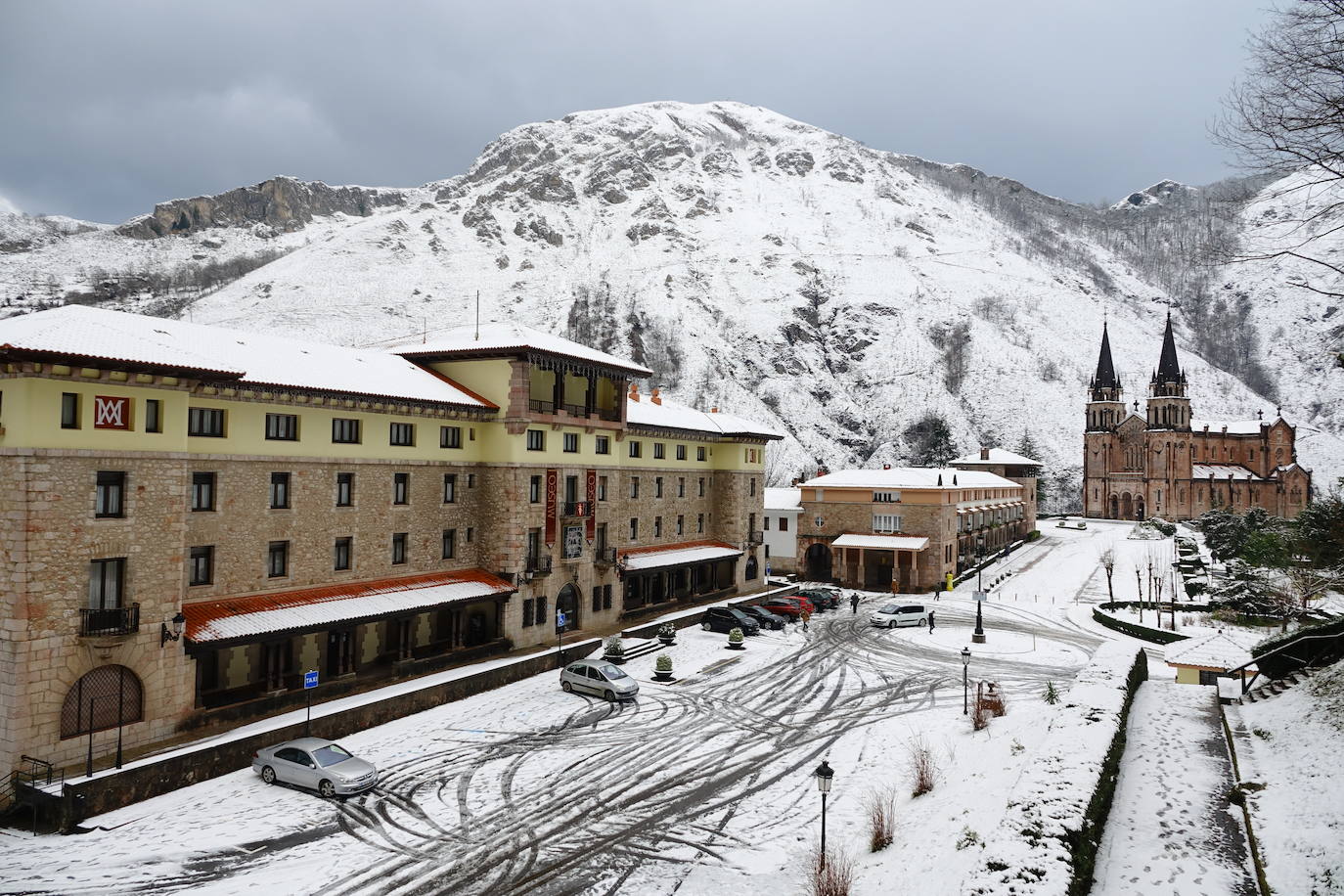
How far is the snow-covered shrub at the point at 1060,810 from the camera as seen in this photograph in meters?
12.3

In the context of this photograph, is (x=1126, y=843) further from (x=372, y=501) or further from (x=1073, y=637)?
(x=1073, y=637)

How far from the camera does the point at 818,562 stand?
64.3m

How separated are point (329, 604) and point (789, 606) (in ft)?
93.3

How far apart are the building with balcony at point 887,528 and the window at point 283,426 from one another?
42237 millimetres

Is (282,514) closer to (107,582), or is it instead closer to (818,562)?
(107,582)

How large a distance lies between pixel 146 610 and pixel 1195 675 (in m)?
34.6

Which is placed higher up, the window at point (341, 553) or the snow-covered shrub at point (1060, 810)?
the window at point (341, 553)

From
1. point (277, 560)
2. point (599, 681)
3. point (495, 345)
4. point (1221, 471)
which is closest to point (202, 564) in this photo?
point (277, 560)

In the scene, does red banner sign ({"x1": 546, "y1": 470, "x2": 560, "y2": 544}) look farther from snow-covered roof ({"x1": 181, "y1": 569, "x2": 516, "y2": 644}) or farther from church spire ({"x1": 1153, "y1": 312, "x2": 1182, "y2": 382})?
church spire ({"x1": 1153, "y1": 312, "x2": 1182, "y2": 382})

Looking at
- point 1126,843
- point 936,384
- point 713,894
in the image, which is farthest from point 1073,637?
point 936,384

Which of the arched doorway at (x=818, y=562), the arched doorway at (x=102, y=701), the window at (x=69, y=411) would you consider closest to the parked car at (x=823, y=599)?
the arched doorway at (x=818, y=562)

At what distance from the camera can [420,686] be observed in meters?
29.0

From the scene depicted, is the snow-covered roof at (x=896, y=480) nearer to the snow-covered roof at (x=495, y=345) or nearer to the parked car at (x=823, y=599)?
the parked car at (x=823, y=599)

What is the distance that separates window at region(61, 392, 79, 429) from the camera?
837 inches
